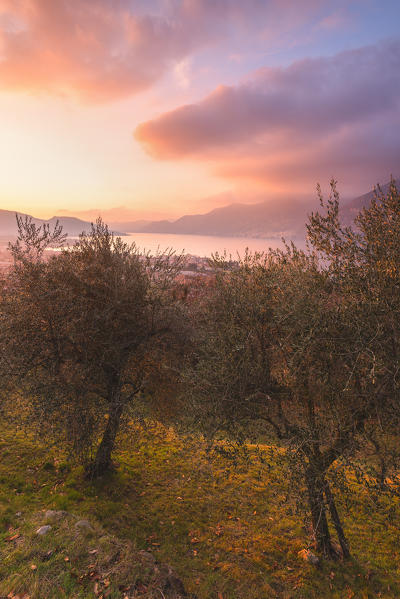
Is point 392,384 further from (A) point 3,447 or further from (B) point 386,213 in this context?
(A) point 3,447

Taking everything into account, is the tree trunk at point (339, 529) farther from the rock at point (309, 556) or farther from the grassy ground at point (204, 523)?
the rock at point (309, 556)

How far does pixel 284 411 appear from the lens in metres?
12.1

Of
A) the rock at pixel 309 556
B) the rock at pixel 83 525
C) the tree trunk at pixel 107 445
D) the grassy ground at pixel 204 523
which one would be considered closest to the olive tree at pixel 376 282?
the grassy ground at pixel 204 523

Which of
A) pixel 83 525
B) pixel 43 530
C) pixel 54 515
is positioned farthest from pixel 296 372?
pixel 54 515

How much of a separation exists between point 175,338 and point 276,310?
20.1 ft

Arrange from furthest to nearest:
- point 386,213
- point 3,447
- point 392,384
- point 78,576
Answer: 1. point 3,447
2. point 386,213
3. point 392,384
4. point 78,576

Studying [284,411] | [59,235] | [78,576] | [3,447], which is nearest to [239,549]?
[284,411]

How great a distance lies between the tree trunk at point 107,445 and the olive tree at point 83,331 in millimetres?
48

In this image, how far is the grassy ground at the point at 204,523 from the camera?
9.84m

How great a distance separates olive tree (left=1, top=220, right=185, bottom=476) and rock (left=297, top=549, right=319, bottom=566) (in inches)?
358

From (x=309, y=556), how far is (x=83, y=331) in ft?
41.3

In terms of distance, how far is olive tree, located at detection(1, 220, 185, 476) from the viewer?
11.7m

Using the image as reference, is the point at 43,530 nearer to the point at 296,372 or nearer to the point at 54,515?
the point at 54,515

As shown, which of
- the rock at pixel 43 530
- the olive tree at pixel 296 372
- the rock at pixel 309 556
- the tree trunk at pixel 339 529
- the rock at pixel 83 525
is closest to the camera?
the rock at pixel 43 530
